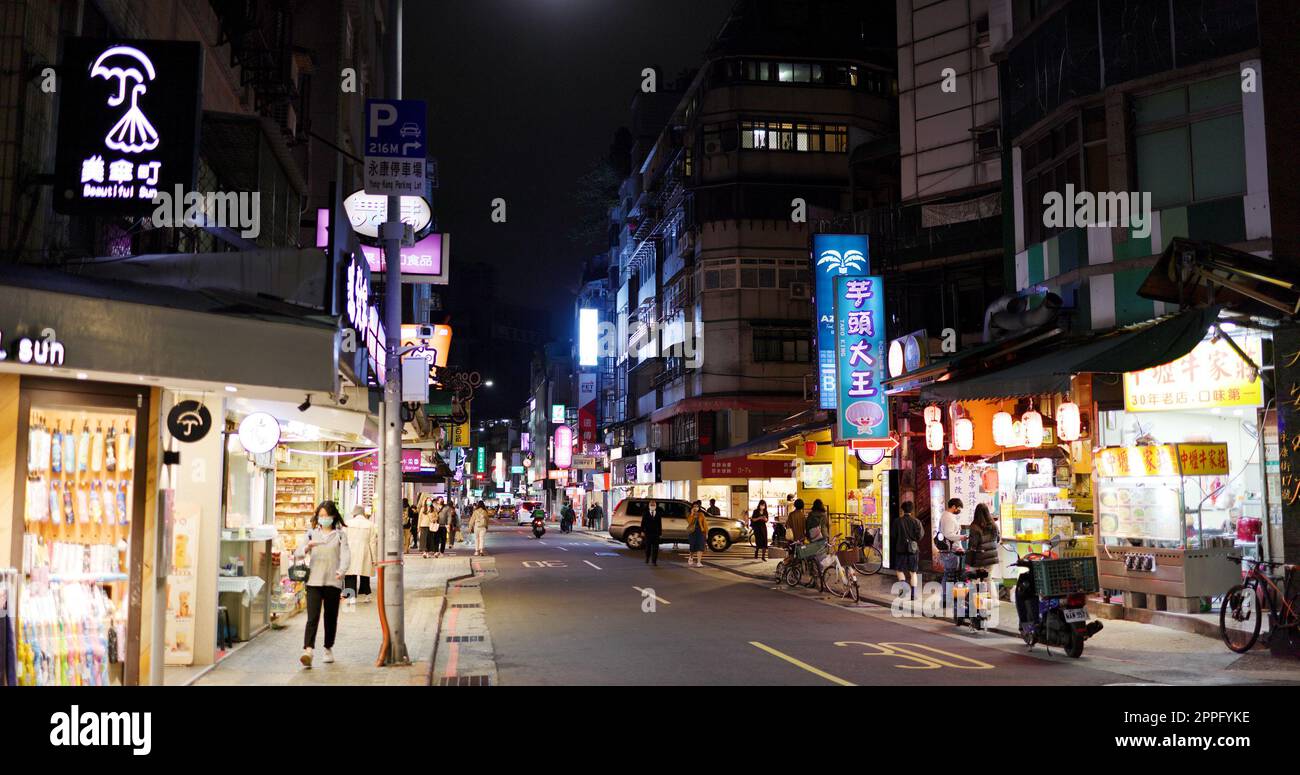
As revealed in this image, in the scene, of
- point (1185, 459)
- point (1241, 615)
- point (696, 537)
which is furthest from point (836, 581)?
point (696, 537)

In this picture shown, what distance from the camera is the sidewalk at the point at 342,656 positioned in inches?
450

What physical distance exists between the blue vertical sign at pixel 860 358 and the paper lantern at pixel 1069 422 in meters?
8.21

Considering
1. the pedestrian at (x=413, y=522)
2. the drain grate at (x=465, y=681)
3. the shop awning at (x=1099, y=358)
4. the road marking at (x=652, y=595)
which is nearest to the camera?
the drain grate at (x=465, y=681)

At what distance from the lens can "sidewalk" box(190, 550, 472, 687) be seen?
37.5ft

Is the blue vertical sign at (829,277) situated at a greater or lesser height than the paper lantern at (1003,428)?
greater

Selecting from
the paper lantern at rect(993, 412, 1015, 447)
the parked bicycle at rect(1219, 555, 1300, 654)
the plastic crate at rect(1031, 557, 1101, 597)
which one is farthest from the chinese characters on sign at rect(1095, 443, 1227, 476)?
the plastic crate at rect(1031, 557, 1101, 597)

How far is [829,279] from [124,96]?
23100 mm

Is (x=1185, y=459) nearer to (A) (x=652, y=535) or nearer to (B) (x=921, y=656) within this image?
(B) (x=921, y=656)

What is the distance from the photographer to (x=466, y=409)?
4481 cm

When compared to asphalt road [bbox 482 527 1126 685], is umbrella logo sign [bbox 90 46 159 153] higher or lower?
higher

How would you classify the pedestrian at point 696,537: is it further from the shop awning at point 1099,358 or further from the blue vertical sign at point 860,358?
the shop awning at point 1099,358

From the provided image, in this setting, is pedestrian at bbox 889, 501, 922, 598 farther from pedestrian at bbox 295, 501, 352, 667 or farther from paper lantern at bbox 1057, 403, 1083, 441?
pedestrian at bbox 295, 501, 352, 667

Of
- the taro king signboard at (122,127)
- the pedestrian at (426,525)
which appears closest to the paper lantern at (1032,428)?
the taro king signboard at (122,127)

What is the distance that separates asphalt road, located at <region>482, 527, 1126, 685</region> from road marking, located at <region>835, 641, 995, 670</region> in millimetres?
14
